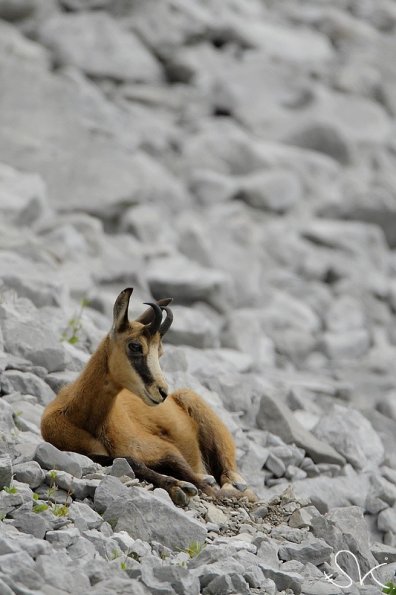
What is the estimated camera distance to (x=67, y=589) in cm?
651

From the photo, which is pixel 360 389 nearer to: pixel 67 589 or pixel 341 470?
pixel 341 470

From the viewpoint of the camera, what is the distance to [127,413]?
9.59 metres

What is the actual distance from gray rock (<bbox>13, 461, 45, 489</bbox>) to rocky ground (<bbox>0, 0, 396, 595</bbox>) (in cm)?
2

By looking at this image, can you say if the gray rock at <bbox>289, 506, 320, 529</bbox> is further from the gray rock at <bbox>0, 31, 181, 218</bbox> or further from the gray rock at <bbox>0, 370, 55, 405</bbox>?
the gray rock at <bbox>0, 31, 181, 218</bbox>

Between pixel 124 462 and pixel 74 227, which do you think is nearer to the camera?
pixel 124 462

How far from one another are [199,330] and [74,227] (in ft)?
13.1

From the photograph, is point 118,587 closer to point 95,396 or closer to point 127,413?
point 95,396

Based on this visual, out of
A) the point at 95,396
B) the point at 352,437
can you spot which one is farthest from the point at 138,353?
the point at 352,437

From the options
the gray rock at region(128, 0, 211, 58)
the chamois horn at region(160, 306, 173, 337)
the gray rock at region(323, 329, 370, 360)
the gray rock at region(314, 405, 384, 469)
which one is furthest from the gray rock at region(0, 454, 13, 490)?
the gray rock at region(128, 0, 211, 58)

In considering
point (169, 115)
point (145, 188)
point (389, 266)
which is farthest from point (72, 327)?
point (169, 115)

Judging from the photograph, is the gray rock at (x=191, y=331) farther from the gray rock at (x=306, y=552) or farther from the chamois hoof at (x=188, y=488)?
the gray rock at (x=306, y=552)

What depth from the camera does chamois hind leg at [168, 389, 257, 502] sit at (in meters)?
9.76

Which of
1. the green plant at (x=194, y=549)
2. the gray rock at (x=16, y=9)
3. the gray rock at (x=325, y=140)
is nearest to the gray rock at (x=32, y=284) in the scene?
the green plant at (x=194, y=549)

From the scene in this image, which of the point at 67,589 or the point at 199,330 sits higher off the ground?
the point at 67,589
